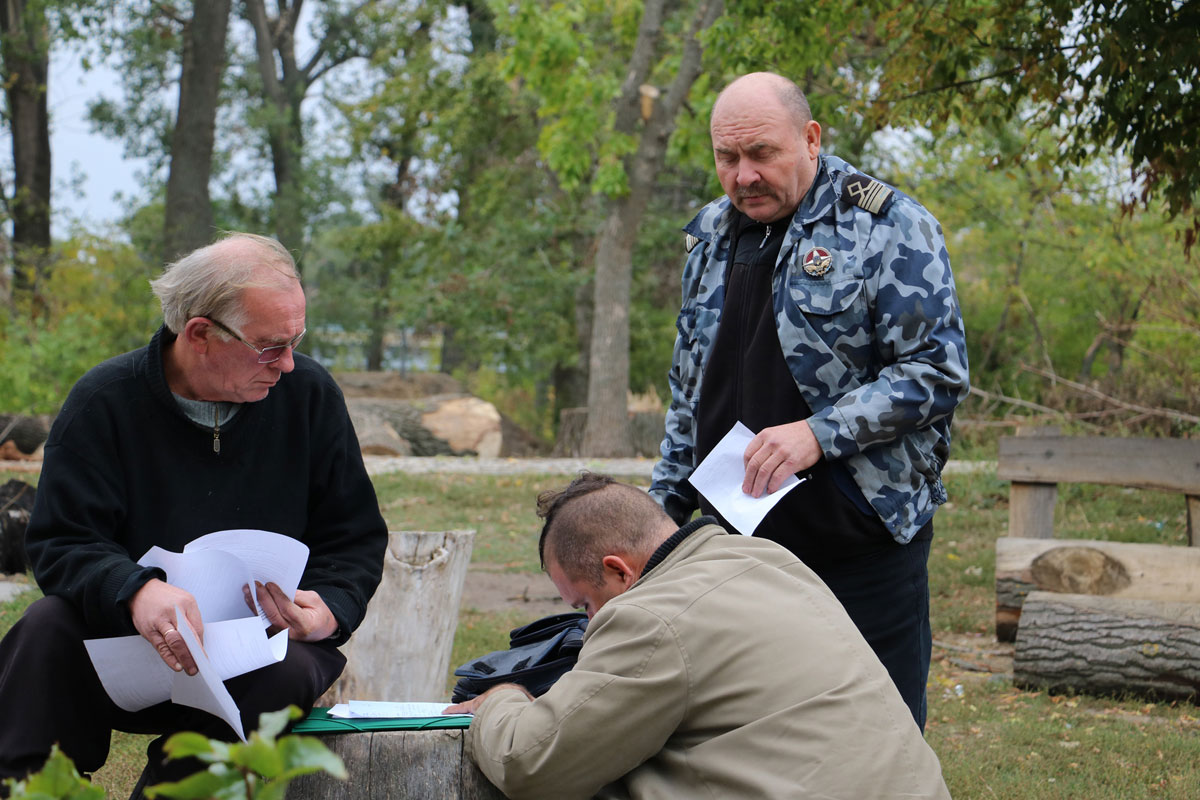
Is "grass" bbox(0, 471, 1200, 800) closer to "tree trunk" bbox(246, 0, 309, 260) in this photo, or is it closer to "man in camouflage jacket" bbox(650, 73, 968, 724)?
"man in camouflage jacket" bbox(650, 73, 968, 724)

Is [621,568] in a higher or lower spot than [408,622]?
higher

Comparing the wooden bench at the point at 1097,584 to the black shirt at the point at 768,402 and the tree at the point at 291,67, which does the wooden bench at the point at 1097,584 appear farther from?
the tree at the point at 291,67

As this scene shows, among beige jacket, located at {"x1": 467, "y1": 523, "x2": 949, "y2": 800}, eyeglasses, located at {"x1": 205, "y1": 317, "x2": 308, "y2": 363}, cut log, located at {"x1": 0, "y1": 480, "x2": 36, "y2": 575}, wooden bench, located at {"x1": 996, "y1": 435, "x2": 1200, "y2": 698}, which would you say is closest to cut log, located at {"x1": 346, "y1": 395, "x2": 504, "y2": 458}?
cut log, located at {"x1": 0, "y1": 480, "x2": 36, "y2": 575}

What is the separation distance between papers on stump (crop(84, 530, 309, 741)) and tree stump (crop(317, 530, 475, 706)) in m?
1.85

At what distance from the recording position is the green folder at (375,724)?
2.77 meters

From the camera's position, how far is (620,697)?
7.49 ft

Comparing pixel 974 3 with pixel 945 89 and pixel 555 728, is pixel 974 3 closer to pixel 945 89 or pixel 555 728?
pixel 945 89

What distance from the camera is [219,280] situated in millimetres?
2896

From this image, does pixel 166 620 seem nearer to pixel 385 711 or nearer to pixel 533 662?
pixel 385 711

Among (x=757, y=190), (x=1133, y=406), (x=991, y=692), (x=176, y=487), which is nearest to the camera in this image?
(x=176, y=487)

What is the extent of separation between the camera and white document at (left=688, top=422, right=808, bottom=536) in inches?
117

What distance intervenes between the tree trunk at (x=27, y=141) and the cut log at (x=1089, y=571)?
19046 mm

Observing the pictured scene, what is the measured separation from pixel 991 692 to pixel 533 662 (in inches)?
142

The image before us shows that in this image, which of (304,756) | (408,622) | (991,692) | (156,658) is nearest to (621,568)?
(156,658)
